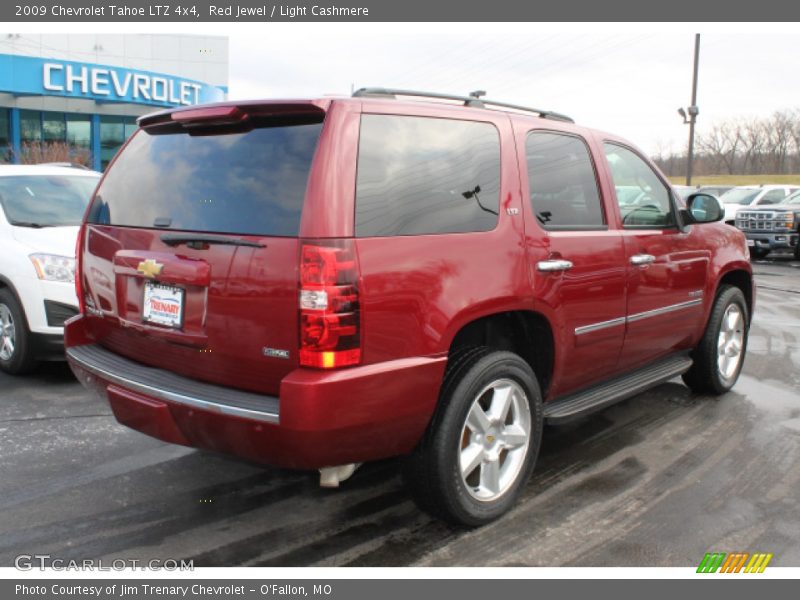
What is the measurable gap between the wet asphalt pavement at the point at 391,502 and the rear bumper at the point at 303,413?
0.51 m

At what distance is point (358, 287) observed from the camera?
9.16 feet

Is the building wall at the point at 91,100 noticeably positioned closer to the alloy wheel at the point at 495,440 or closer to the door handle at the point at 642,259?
the door handle at the point at 642,259

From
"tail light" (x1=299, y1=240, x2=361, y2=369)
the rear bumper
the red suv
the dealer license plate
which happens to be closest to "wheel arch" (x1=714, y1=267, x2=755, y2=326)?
the red suv

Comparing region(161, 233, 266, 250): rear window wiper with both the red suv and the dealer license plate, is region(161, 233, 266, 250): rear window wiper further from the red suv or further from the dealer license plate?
the dealer license plate

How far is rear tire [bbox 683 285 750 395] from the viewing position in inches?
210

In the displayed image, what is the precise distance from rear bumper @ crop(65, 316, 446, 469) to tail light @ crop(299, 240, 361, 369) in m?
0.07

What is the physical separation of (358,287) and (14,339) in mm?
4143

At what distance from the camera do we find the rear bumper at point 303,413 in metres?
2.75

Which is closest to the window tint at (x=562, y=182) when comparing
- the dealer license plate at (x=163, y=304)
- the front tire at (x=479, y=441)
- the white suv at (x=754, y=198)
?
the front tire at (x=479, y=441)

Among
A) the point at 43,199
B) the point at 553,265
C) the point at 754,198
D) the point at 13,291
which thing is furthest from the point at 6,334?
the point at 754,198

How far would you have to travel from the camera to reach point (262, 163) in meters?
3.01

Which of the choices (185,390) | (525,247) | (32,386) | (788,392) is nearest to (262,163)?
(185,390)

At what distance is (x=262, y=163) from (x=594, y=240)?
1.91 metres

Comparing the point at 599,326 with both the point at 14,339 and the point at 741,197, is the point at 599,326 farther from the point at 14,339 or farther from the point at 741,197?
the point at 741,197
